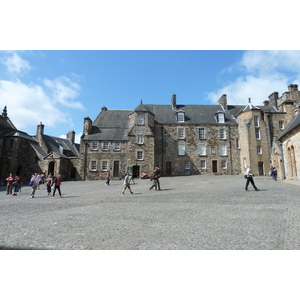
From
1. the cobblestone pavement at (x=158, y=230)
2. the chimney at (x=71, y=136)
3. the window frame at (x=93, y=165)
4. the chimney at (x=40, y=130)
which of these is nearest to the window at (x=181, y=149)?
the window frame at (x=93, y=165)

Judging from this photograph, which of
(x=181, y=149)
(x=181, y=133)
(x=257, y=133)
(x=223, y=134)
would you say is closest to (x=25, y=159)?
(x=181, y=149)

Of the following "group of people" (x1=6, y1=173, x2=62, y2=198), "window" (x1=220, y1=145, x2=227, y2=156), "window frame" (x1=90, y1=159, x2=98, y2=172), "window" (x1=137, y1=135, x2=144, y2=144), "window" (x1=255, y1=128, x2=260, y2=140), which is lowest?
"group of people" (x1=6, y1=173, x2=62, y2=198)

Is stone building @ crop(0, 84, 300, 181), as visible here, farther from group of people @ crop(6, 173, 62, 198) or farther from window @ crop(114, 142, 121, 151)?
group of people @ crop(6, 173, 62, 198)

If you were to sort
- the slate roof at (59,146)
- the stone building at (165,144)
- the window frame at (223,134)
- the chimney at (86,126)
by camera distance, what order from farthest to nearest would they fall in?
the slate roof at (59,146)
the window frame at (223,134)
the chimney at (86,126)
the stone building at (165,144)

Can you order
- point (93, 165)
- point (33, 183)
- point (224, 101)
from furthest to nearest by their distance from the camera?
point (224, 101)
point (93, 165)
point (33, 183)

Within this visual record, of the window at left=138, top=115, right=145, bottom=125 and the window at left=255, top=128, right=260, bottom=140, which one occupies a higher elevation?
the window at left=138, top=115, right=145, bottom=125

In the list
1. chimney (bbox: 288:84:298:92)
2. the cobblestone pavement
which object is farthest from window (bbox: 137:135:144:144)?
chimney (bbox: 288:84:298:92)

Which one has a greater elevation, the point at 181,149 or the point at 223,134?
the point at 223,134

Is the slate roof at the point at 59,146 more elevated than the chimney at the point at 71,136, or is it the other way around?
the chimney at the point at 71,136

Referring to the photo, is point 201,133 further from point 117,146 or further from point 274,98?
point 274,98

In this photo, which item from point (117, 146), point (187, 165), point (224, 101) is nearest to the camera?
point (117, 146)

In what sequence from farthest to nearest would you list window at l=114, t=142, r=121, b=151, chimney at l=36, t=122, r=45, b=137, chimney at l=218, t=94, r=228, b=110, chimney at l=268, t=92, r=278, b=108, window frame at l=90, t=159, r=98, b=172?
chimney at l=36, t=122, r=45, b=137
chimney at l=218, t=94, r=228, b=110
chimney at l=268, t=92, r=278, b=108
window at l=114, t=142, r=121, b=151
window frame at l=90, t=159, r=98, b=172

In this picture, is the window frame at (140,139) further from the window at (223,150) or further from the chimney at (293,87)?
the chimney at (293,87)

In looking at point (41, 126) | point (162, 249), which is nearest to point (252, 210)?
point (162, 249)
